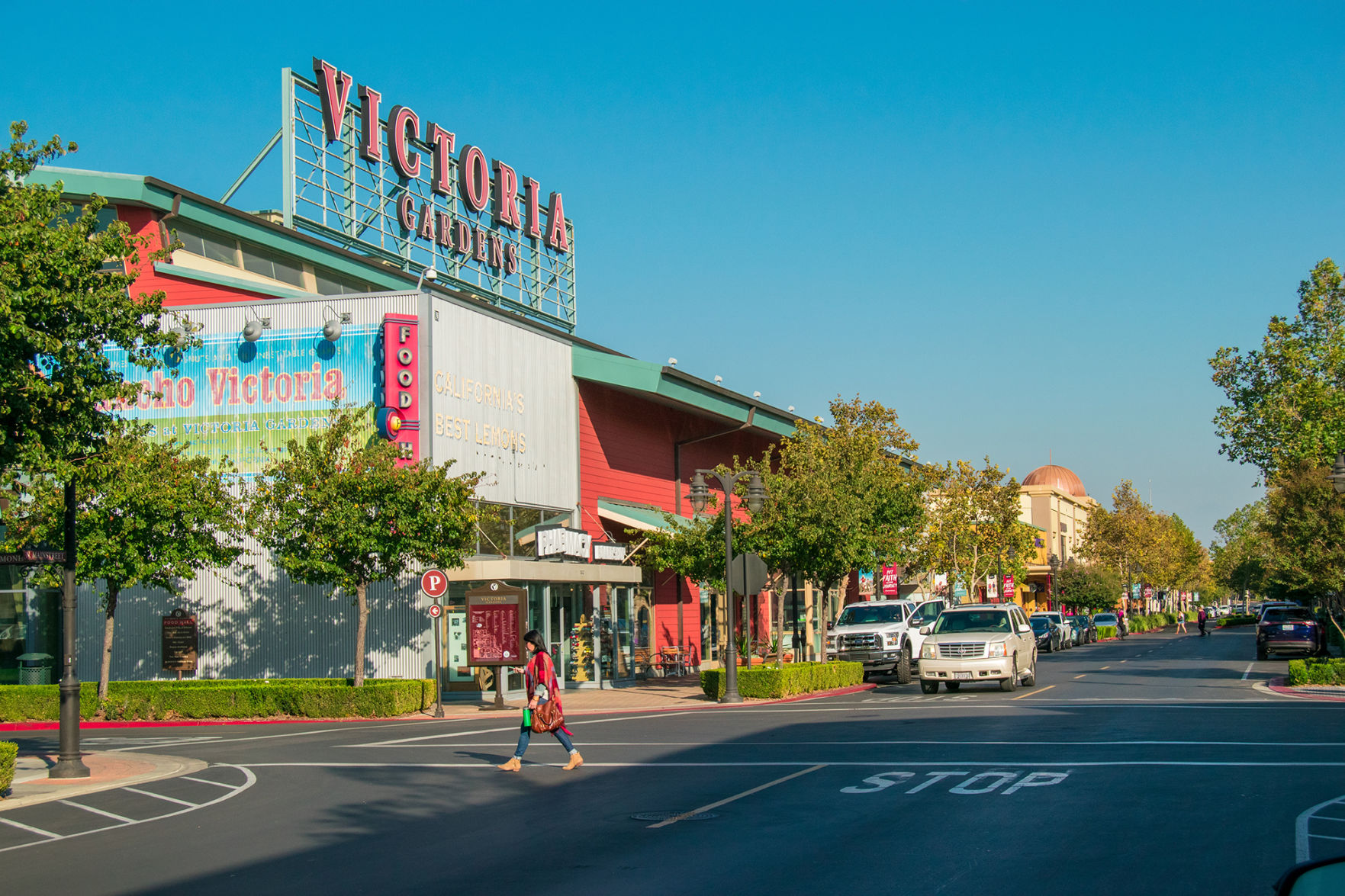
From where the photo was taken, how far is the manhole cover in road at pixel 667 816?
11227 millimetres

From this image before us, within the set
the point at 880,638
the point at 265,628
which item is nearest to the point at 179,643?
the point at 265,628

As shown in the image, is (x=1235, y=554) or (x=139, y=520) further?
(x=1235, y=554)

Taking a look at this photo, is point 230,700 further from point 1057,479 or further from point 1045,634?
point 1057,479

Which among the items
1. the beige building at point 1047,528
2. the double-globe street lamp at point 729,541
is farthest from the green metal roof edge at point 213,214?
the beige building at point 1047,528

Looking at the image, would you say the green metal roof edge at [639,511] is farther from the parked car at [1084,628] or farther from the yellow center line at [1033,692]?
the parked car at [1084,628]

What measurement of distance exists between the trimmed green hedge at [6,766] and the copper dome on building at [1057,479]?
10911 centimetres

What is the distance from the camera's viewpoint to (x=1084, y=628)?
63500 mm

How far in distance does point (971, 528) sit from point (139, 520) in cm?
3802

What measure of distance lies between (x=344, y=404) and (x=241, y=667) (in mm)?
7090

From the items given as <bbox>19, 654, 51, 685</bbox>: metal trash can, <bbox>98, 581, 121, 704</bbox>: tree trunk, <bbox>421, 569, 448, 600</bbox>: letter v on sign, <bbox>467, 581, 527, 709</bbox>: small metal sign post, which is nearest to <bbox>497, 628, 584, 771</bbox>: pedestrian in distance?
<bbox>421, 569, 448, 600</bbox>: letter v on sign

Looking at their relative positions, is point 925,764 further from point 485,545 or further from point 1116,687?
point 485,545

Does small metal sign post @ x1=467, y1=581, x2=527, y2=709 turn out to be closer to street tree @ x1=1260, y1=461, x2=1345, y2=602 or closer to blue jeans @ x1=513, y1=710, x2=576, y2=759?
blue jeans @ x1=513, y1=710, x2=576, y2=759

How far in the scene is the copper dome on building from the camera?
382 feet

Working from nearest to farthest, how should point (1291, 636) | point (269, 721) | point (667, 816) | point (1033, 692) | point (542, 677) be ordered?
point (667, 816) < point (542, 677) < point (269, 721) < point (1033, 692) < point (1291, 636)
